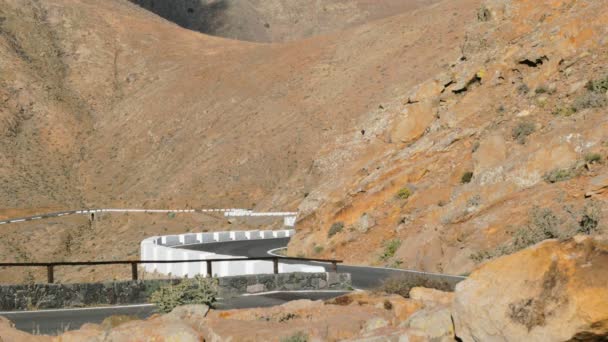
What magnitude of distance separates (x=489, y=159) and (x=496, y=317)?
23536 mm

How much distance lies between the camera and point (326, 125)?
8444 cm

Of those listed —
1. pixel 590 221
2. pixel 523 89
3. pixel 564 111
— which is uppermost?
pixel 523 89

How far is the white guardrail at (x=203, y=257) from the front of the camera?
1045 inches

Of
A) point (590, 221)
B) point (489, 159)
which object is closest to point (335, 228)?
point (489, 159)

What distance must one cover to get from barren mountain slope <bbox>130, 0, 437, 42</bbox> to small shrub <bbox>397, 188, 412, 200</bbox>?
462ft

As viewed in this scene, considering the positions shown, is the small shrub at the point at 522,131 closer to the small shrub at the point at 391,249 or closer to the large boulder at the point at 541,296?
the small shrub at the point at 391,249

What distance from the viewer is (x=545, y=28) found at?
1542 inches

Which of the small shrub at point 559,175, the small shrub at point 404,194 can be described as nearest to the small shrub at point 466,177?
the small shrub at point 404,194

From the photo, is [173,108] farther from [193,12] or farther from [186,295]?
[186,295]

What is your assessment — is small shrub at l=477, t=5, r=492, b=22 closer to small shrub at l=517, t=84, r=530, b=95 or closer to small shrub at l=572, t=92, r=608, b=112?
small shrub at l=517, t=84, r=530, b=95

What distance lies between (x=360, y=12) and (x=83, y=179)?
9942 centimetres

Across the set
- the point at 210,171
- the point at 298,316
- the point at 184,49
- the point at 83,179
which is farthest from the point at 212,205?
the point at 298,316

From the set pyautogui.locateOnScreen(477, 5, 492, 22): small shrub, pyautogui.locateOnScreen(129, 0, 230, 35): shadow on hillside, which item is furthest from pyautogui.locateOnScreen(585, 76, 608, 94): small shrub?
pyautogui.locateOnScreen(129, 0, 230, 35): shadow on hillside

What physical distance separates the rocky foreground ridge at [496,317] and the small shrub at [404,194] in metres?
22.8
